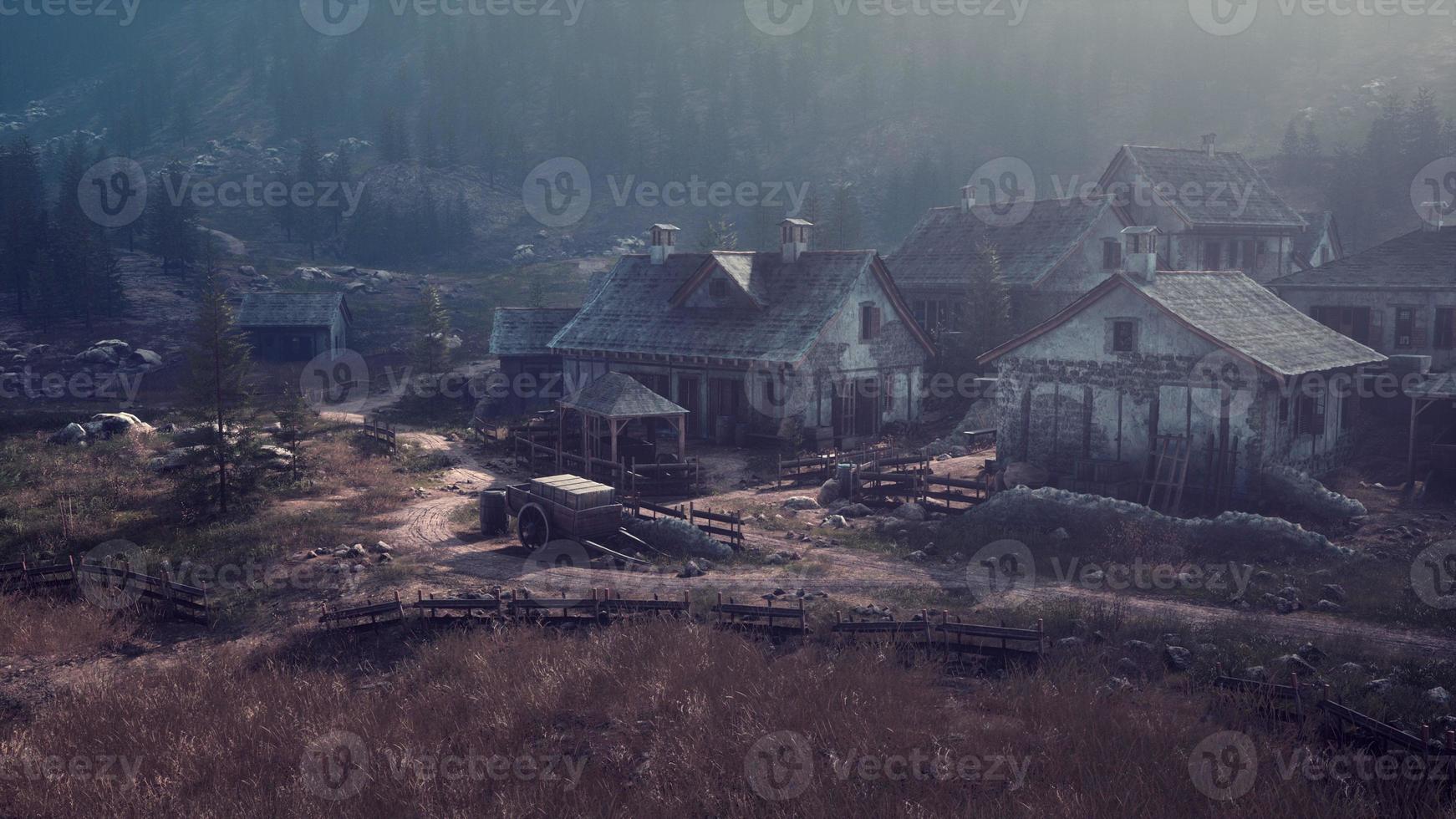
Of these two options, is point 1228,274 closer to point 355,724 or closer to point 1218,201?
point 1218,201

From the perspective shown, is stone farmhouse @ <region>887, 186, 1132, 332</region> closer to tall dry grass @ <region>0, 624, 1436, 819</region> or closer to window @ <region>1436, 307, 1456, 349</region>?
window @ <region>1436, 307, 1456, 349</region>

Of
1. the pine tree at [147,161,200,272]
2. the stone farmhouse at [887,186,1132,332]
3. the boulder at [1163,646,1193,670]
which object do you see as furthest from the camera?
the pine tree at [147,161,200,272]

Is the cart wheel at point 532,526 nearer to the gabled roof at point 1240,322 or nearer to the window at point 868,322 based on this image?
the gabled roof at point 1240,322

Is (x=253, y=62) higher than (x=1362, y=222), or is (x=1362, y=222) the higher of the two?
(x=253, y=62)

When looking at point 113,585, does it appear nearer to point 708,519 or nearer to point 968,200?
point 708,519

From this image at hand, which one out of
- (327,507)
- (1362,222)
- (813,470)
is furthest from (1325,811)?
(1362,222)

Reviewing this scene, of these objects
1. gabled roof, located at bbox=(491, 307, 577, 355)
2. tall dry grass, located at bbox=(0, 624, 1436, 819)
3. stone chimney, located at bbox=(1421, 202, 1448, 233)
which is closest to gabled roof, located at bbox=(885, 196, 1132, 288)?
stone chimney, located at bbox=(1421, 202, 1448, 233)

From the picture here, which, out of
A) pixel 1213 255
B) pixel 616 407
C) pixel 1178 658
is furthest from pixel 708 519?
pixel 1213 255
